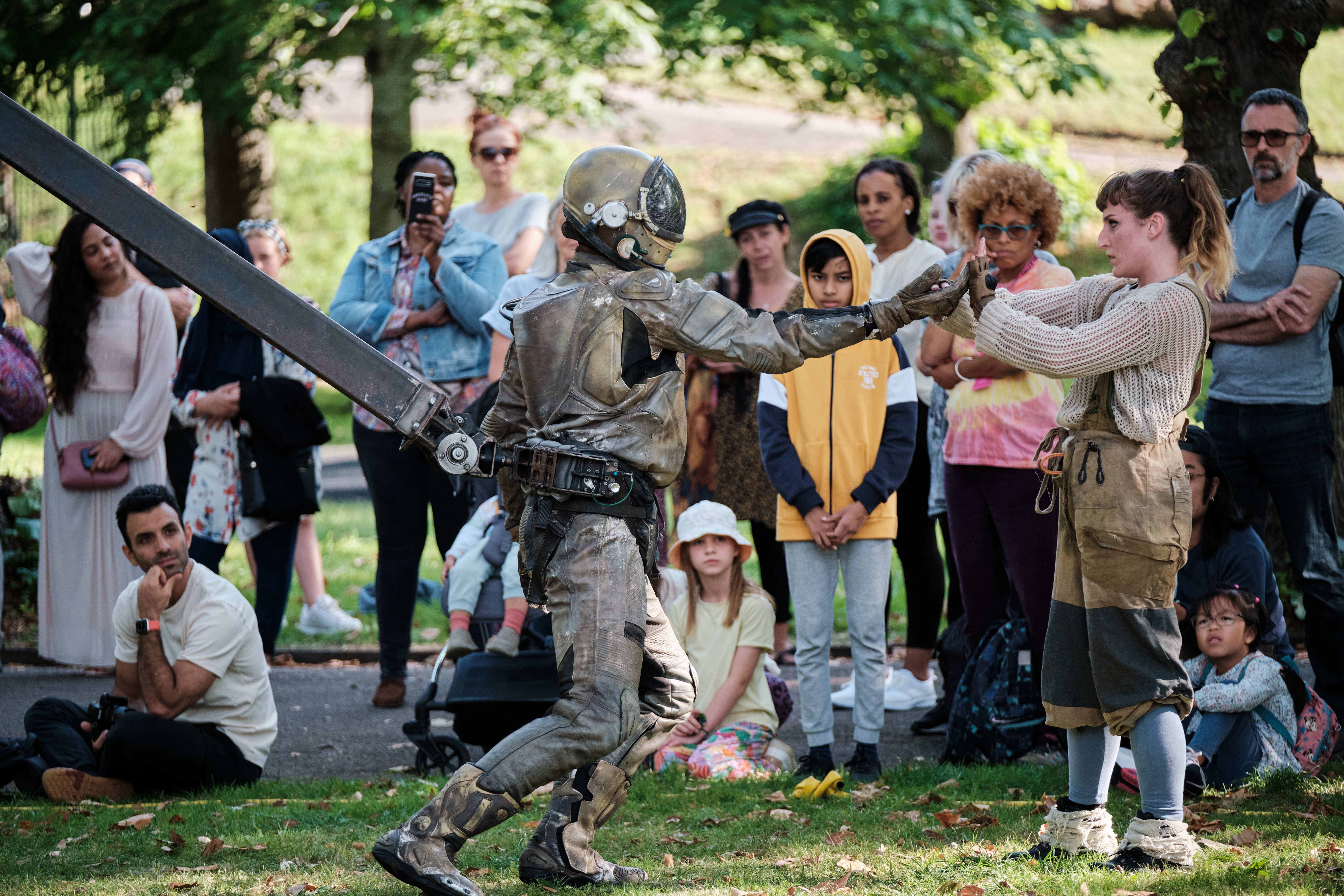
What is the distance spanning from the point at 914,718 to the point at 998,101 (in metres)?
21.3

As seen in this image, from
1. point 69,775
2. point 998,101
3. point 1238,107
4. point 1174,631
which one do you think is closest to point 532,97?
point 1238,107

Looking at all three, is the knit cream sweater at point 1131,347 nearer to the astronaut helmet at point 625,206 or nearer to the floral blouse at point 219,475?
the astronaut helmet at point 625,206

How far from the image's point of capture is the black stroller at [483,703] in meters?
5.88

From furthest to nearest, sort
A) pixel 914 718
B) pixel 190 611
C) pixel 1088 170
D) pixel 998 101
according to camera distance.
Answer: pixel 998 101 < pixel 1088 170 < pixel 914 718 < pixel 190 611

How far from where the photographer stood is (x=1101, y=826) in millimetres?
4250

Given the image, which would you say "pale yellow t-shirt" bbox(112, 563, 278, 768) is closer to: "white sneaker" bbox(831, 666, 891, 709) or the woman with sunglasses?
"white sneaker" bbox(831, 666, 891, 709)

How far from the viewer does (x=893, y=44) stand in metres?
12.5

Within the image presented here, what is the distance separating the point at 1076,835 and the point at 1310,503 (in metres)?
2.24

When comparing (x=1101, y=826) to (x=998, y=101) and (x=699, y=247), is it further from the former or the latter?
(x=998, y=101)

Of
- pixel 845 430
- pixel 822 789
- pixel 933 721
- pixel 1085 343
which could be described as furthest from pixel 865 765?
pixel 1085 343

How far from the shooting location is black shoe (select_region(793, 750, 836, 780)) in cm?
571

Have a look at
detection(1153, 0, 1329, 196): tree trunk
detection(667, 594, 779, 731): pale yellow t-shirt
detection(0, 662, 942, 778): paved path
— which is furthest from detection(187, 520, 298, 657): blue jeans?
detection(1153, 0, 1329, 196): tree trunk

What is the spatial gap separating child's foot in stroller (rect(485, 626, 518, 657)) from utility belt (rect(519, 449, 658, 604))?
195 cm

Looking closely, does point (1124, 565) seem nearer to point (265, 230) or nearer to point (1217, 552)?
point (1217, 552)
